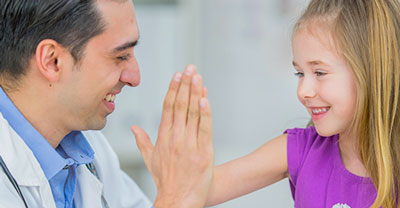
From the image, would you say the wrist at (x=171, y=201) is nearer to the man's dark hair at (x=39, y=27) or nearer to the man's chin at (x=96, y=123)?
the man's chin at (x=96, y=123)

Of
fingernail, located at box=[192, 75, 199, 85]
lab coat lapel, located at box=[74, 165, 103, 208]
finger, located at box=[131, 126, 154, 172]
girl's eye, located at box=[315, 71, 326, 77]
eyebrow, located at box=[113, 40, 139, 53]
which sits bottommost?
lab coat lapel, located at box=[74, 165, 103, 208]

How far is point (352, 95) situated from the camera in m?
1.22

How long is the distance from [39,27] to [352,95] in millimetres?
756

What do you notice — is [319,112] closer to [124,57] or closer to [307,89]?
[307,89]

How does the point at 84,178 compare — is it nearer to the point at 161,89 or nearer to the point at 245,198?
the point at 161,89

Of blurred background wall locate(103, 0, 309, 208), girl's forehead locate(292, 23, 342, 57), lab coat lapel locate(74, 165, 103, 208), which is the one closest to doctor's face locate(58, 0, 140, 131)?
lab coat lapel locate(74, 165, 103, 208)

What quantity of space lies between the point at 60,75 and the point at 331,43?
66 cm

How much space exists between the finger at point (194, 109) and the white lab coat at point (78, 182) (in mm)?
373

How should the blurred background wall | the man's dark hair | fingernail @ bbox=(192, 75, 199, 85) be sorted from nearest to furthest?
fingernail @ bbox=(192, 75, 199, 85)
the man's dark hair
the blurred background wall

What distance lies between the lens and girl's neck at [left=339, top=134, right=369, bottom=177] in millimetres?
1293

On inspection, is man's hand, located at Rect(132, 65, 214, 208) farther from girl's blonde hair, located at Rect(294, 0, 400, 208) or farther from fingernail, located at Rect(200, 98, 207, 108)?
girl's blonde hair, located at Rect(294, 0, 400, 208)

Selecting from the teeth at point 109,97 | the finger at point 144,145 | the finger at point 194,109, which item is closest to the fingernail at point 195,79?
the finger at point 194,109

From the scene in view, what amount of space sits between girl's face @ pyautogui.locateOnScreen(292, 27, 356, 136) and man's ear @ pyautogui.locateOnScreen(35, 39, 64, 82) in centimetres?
58

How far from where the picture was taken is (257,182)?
1.35 meters
